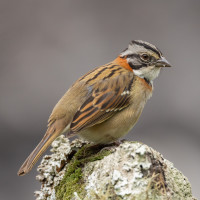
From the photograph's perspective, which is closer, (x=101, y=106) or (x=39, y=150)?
(x=39, y=150)

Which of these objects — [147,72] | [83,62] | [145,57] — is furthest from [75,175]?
[83,62]

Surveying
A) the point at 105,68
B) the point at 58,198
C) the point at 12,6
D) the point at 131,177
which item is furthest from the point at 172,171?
the point at 12,6

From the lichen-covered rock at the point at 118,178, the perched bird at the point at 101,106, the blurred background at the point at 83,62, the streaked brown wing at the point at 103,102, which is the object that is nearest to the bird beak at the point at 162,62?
the perched bird at the point at 101,106

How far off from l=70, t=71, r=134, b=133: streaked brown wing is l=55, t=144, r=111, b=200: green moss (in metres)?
0.34

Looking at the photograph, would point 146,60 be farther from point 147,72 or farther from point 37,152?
point 37,152

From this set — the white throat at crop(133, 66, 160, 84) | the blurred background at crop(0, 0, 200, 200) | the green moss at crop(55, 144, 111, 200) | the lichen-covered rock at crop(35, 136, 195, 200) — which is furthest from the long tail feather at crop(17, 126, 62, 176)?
the blurred background at crop(0, 0, 200, 200)

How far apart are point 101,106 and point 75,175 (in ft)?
4.22

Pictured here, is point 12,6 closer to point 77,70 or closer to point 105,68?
point 77,70

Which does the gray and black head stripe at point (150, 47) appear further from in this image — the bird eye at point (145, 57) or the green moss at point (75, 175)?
the green moss at point (75, 175)

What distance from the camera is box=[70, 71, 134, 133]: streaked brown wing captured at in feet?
19.2

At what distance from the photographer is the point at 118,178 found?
4414 millimetres

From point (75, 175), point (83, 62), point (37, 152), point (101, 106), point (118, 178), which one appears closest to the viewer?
point (118, 178)

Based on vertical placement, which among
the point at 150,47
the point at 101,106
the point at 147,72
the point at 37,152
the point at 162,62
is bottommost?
the point at 37,152

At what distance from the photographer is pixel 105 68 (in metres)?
6.52
